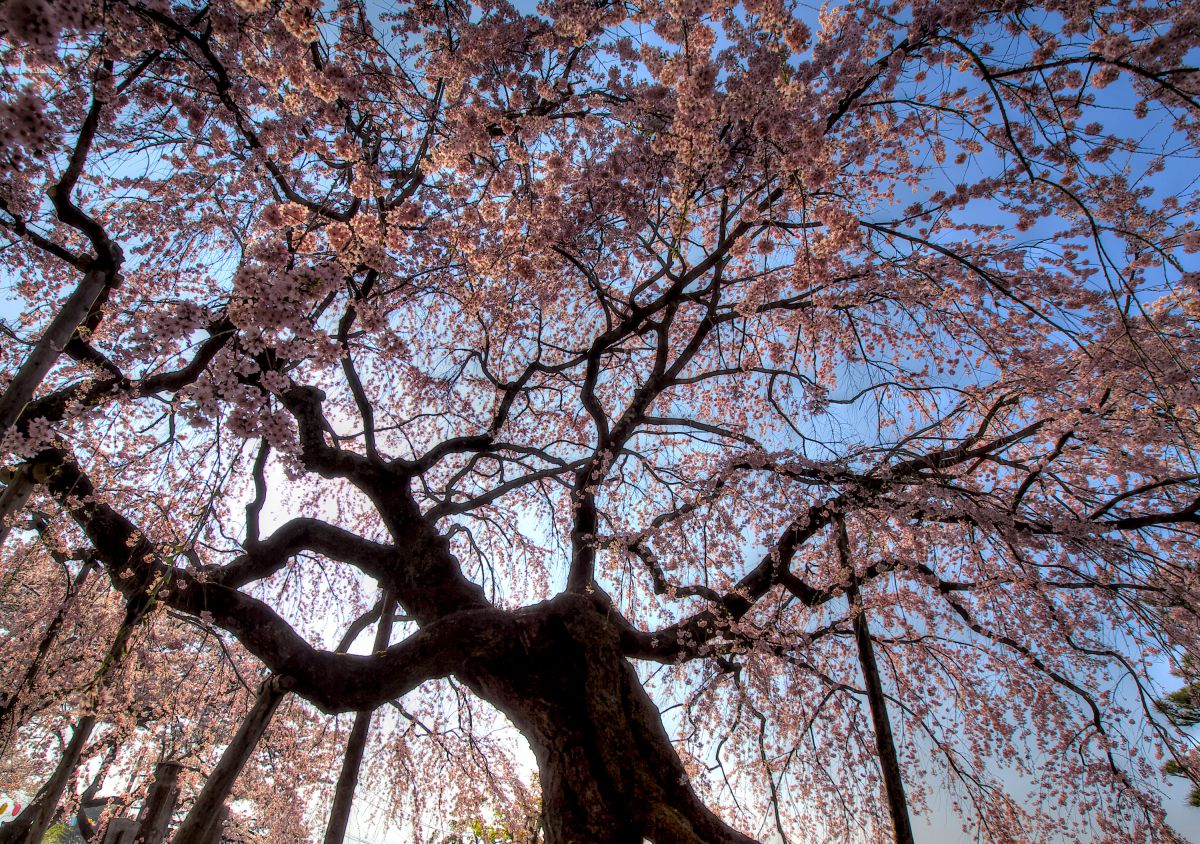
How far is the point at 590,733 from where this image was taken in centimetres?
413

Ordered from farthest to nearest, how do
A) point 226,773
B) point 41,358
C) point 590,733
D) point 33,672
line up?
point 226,773
point 33,672
point 590,733
point 41,358

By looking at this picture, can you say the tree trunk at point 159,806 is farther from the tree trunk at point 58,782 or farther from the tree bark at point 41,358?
the tree bark at point 41,358

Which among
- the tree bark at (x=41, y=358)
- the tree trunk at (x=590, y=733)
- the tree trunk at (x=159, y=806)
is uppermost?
the tree bark at (x=41, y=358)

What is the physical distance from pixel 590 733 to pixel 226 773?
3260 millimetres

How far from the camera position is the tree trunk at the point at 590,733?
145 inches

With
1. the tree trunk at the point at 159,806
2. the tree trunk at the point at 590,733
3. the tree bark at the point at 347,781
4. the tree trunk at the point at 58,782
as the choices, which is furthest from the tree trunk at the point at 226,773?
the tree trunk at the point at 590,733

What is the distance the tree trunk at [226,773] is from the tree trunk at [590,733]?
6.03 feet

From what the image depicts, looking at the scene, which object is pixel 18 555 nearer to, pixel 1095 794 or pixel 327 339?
pixel 327 339

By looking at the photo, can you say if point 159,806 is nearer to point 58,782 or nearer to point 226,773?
point 58,782

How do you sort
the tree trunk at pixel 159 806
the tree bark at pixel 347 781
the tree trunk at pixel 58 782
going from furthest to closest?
1. the tree trunk at pixel 159 806
2. the tree bark at pixel 347 781
3. the tree trunk at pixel 58 782

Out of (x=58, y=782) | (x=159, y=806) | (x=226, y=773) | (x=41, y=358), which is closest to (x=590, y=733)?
(x=226, y=773)

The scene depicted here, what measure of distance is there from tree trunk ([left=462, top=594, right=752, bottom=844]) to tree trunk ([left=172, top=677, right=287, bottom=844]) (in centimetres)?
184

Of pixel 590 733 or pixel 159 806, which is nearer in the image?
pixel 590 733

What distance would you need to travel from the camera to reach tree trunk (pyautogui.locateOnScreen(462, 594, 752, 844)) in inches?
145
